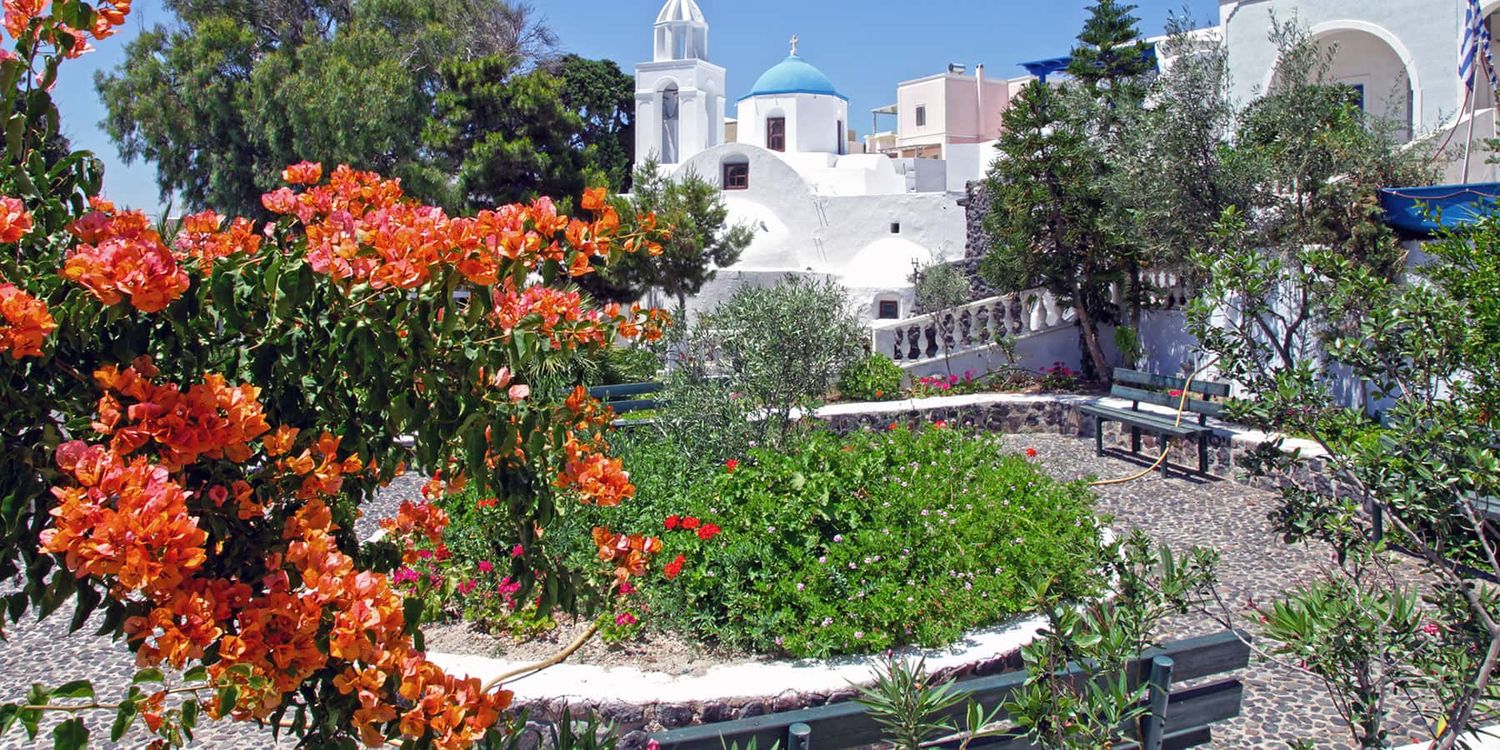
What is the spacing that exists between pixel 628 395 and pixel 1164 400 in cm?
559

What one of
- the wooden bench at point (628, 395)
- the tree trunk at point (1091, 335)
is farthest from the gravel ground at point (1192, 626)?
the tree trunk at point (1091, 335)

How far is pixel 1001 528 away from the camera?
5.76 metres

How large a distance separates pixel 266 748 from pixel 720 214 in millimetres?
16466

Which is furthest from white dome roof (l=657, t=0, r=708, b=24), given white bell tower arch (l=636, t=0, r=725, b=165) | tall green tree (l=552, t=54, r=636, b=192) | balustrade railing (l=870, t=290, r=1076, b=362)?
balustrade railing (l=870, t=290, r=1076, b=362)

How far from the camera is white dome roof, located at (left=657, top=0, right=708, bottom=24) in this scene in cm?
3394

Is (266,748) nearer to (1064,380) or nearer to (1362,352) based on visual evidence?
(1362,352)

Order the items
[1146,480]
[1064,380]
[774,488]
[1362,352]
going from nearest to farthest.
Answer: [1362,352]
[774,488]
[1146,480]
[1064,380]

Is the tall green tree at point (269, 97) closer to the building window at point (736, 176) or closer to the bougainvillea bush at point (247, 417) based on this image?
the building window at point (736, 176)

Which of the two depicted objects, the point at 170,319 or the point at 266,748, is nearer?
the point at 170,319

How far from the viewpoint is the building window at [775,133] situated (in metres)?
32.6

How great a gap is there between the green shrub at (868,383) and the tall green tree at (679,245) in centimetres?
629

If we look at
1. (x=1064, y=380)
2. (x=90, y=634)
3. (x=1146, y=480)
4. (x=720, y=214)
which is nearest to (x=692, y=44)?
(x=720, y=214)

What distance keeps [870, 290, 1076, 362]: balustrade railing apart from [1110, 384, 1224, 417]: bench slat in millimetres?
3349

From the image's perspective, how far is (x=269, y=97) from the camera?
21.6m
